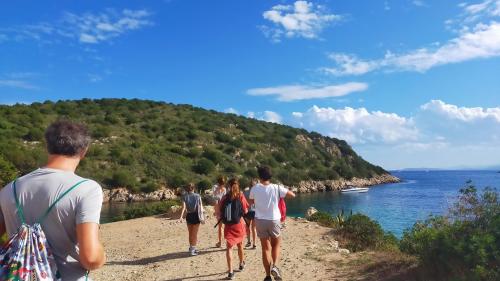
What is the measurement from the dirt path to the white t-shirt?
5.53 ft

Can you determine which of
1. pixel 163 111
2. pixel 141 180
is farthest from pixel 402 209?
pixel 163 111

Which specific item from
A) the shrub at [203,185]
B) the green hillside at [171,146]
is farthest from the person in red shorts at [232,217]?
the shrub at [203,185]

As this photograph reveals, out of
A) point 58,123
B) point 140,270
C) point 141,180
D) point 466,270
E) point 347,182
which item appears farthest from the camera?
point 347,182

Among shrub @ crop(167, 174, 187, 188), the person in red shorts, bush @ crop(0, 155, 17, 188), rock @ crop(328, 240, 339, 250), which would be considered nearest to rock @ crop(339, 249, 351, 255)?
rock @ crop(328, 240, 339, 250)

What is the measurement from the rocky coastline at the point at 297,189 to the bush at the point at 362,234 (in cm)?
780

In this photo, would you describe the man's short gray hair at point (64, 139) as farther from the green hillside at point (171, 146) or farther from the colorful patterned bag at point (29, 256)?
the green hillside at point (171, 146)

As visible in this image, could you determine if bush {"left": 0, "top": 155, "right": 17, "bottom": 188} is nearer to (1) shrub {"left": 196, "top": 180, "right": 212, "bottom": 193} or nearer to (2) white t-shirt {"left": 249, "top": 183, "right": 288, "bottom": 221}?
(2) white t-shirt {"left": 249, "top": 183, "right": 288, "bottom": 221}

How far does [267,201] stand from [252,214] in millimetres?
3692

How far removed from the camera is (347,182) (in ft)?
244

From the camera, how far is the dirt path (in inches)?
358

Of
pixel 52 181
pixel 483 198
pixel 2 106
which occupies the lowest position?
pixel 483 198

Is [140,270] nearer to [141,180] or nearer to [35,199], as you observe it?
[35,199]

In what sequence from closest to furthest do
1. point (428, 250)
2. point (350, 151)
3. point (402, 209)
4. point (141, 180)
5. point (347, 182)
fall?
point (428, 250), point (402, 209), point (141, 180), point (347, 182), point (350, 151)

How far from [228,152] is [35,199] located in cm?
6275
